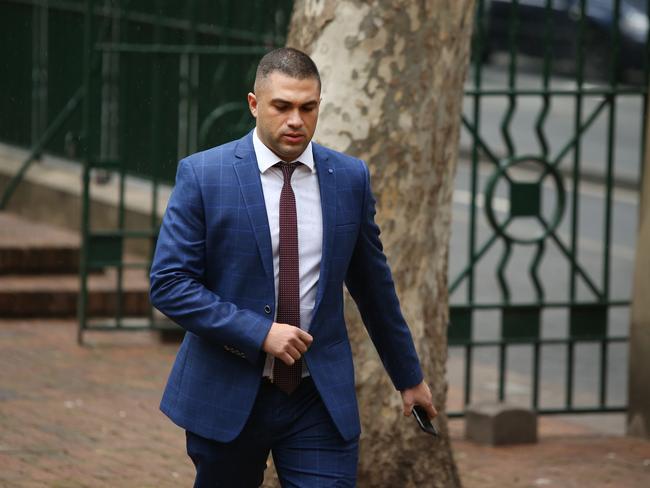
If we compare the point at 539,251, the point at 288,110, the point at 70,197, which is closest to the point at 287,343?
the point at 288,110

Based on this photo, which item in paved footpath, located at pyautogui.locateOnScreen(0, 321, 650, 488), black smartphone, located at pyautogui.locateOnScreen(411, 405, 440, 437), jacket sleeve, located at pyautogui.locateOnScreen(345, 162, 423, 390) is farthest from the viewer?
paved footpath, located at pyautogui.locateOnScreen(0, 321, 650, 488)

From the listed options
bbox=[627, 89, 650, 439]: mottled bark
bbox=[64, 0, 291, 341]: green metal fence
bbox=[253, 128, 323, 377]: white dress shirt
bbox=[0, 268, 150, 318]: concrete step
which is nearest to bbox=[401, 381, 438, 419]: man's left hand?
bbox=[253, 128, 323, 377]: white dress shirt

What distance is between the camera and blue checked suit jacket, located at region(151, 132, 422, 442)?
4.23 m

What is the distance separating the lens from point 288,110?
14.0ft

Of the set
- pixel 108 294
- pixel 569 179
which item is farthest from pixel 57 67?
pixel 569 179

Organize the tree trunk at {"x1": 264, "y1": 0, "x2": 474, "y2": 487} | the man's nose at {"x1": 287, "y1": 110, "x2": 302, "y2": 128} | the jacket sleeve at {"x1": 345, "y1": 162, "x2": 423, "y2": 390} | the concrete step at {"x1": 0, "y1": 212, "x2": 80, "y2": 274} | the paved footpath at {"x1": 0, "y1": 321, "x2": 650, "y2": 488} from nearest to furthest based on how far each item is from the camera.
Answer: the man's nose at {"x1": 287, "y1": 110, "x2": 302, "y2": 128}, the jacket sleeve at {"x1": 345, "y1": 162, "x2": 423, "y2": 390}, the tree trunk at {"x1": 264, "y1": 0, "x2": 474, "y2": 487}, the paved footpath at {"x1": 0, "y1": 321, "x2": 650, "y2": 488}, the concrete step at {"x1": 0, "y1": 212, "x2": 80, "y2": 274}

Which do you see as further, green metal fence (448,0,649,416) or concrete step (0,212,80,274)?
concrete step (0,212,80,274)

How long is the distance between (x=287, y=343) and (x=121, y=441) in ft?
11.6

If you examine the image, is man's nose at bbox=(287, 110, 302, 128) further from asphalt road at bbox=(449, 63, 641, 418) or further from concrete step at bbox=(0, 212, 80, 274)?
concrete step at bbox=(0, 212, 80, 274)

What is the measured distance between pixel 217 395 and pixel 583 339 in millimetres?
4480

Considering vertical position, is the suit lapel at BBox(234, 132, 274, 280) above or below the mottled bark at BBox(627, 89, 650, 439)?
above

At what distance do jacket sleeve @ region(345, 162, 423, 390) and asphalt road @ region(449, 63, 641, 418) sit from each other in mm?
3873

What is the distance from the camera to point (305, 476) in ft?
14.4

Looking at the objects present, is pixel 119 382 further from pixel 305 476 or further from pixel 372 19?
pixel 305 476
